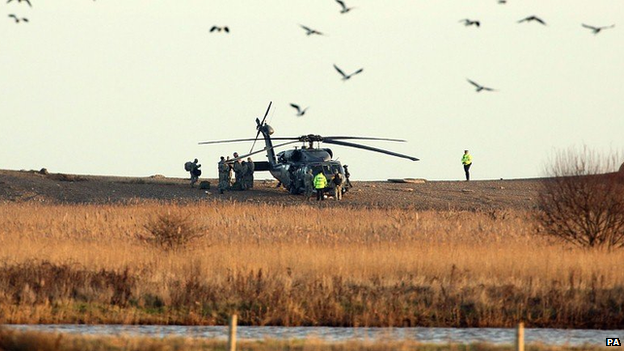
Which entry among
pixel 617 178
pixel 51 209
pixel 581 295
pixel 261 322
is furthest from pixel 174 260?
pixel 51 209

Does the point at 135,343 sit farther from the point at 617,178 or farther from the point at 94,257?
the point at 617,178

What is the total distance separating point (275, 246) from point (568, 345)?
13.9 metres

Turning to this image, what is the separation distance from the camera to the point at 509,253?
27.6m

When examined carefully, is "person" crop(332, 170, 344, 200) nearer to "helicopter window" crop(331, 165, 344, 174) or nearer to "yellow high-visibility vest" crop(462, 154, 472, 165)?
"helicopter window" crop(331, 165, 344, 174)

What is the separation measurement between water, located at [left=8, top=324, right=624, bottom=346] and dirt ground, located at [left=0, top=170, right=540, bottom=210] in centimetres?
2828

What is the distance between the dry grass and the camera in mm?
20609

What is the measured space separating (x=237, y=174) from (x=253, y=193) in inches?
62.4

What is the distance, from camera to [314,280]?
2272 cm

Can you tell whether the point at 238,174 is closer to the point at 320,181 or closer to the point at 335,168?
the point at 335,168

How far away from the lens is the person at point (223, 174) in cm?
5425

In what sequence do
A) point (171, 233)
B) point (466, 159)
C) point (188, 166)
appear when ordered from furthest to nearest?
point (466, 159) < point (188, 166) < point (171, 233)

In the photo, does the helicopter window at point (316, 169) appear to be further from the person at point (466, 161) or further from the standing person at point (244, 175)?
the person at point (466, 161)

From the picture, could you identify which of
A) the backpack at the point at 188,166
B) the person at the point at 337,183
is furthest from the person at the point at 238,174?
the person at the point at 337,183

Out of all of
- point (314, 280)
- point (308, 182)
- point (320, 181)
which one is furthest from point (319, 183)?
point (314, 280)
